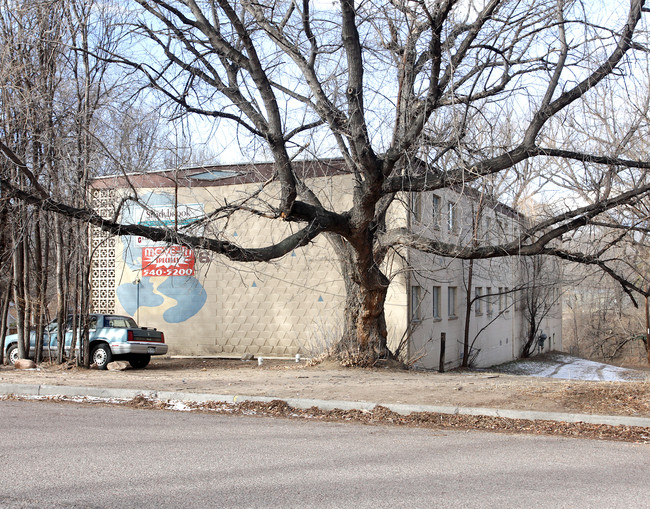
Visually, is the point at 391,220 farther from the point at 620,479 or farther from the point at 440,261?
the point at 620,479

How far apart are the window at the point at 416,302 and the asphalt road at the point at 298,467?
1192 centimetres

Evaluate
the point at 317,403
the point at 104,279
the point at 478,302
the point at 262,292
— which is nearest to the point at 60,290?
the point at 104,279

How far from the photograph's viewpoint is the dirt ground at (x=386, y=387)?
31.4 ft

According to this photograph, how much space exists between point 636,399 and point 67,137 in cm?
1216

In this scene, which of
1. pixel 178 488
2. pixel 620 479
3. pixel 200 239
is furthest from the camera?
pixel 200 239

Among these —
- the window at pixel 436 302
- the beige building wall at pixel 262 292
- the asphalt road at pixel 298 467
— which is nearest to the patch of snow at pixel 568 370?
the window at pixel 436 302

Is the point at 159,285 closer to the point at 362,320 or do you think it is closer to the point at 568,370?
the point at 362,320

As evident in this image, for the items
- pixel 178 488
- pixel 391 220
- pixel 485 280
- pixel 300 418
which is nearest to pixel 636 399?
pixel 300 418

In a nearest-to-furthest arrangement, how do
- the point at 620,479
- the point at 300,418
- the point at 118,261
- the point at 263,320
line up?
1. the point at 620,479
2. the point at 300,418
3. the point at 263,320
4. the point at 118,261

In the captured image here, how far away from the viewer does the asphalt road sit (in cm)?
519

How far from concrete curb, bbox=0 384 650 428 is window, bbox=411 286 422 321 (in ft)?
35.1

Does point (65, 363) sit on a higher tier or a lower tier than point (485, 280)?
lower

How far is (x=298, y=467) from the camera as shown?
20.4 ft

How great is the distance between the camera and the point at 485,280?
29.2 m
